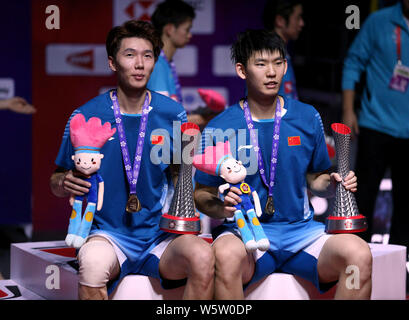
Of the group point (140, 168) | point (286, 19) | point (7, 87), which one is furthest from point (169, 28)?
point (140, 168)

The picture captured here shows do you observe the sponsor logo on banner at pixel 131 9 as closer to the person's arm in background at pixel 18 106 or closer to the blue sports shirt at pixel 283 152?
the person's arm in background at pixel 18 106

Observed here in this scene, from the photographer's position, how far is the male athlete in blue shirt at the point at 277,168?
309 centimetres

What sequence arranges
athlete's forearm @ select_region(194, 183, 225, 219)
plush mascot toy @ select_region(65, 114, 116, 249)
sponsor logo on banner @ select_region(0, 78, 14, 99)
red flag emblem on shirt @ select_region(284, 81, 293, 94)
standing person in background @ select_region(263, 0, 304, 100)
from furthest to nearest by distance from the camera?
1. sponsor logo on banner @ select_region(0, 78, 14, 99)
2. standing person in background @ select_region(263, 0, 304, 100)
3. red flag emblem on shirt @ select_region(284, 81, 293, 94)
4. athlete's forearm @ select_region(194, 183, 225, 219)
5. plush mascot toy @ select_region(65, 114, 116, 249)

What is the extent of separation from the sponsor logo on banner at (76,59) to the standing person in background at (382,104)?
87.4 inches

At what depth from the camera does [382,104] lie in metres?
4.54

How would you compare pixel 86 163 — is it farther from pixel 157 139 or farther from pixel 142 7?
pixel 142 7

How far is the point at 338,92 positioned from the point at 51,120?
889 cm

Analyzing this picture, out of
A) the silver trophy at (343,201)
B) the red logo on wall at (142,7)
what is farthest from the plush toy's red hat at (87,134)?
the red logo on wall at (142,7)

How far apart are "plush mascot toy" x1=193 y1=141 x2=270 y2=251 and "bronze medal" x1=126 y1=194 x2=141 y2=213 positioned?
357 mm

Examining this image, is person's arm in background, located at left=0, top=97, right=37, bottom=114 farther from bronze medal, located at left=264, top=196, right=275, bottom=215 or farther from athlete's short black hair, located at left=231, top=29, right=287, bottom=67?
bronze medal, located at left=264, top=196, right=275, bottom=215

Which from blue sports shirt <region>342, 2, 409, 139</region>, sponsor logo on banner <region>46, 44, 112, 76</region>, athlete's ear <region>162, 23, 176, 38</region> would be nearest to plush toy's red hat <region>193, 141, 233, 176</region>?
blue sports shirt <region>342, 2, 409, 139</region>

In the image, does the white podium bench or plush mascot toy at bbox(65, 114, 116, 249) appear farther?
the white podium bench

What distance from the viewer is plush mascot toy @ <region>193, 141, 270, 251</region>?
9.53 feet

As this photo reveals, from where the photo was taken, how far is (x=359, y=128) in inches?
182
